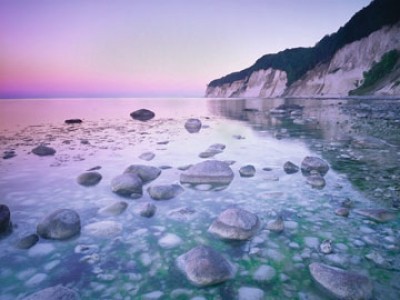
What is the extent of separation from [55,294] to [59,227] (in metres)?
1.32

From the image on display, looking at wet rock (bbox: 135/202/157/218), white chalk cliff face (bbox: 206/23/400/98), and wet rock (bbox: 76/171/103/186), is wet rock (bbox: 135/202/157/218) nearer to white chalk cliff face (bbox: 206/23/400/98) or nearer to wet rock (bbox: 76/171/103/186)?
wet rock (bbox: 76/171/103/186)

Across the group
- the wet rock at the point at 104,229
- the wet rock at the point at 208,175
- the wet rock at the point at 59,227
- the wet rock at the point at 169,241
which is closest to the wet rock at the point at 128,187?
the wet rock at the point at 208,175

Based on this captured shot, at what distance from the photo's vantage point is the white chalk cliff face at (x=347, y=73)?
49.7 meters

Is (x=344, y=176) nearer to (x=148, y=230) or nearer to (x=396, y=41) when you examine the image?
(x=148, y=230)

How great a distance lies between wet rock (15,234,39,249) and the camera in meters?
3.26

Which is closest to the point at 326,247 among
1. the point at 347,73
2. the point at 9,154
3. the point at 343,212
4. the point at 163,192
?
the point at 343,212

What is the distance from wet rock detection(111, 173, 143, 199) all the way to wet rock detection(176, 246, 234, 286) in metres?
2.24

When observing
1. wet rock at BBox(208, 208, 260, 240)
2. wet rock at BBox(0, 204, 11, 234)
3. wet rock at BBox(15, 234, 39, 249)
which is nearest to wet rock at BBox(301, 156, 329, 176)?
wet rock at BBox(208, 208, 260, 240)

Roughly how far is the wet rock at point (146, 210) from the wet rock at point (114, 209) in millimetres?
232

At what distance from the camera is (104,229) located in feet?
11.9

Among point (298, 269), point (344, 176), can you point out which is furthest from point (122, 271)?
point (344, 176)

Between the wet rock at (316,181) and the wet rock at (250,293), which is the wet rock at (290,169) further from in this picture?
the wet rock at (250,293)

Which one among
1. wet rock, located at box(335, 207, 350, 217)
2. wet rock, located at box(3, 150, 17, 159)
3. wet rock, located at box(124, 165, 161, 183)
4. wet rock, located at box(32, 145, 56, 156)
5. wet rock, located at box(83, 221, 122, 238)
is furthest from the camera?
wet rock, located at box(32, 145, 56, 156)

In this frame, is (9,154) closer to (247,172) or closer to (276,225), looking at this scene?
(247,172)
